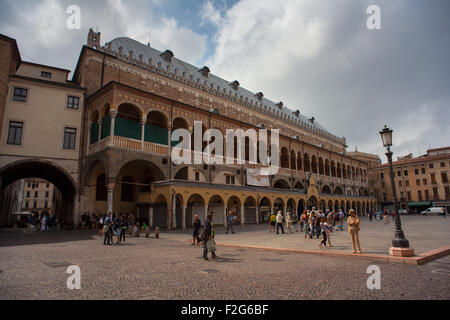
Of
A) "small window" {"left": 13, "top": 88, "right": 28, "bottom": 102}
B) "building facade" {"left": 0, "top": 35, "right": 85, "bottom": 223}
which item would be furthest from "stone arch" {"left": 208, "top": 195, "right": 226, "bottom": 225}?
"small window" {"left": 13, "top": 88, "right": 28, "bottom": 102}

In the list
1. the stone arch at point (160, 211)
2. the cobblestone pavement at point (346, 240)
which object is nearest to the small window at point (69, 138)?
the stone arch at point (160, 211)

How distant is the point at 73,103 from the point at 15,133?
5070 millimetres

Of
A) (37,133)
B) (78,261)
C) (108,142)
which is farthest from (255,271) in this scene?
(37,133)

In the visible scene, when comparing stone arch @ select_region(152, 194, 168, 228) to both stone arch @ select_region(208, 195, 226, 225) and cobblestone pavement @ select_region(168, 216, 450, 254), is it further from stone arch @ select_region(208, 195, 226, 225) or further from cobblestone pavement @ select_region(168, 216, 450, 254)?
stone arch @ select_region(208, 195, 226, 225)

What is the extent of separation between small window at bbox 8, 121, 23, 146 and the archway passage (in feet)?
5.64

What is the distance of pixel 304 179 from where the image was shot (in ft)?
133

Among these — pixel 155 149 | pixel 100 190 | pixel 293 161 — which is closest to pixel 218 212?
pixel 155 149

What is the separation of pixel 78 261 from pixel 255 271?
18.4 ft

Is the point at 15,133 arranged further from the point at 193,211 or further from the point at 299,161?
the point at 299,161

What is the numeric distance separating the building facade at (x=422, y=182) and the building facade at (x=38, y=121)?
69.0 meters

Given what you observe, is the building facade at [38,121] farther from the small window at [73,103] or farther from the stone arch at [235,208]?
the stone arch at [235,208]

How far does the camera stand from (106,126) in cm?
2186

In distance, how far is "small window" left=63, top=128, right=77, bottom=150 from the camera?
77.5 ft
